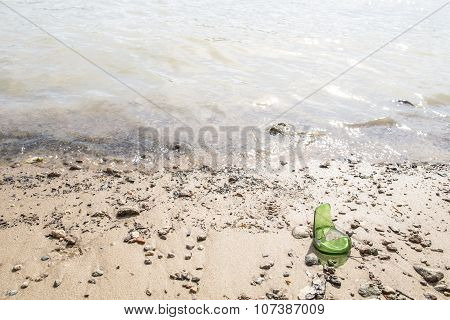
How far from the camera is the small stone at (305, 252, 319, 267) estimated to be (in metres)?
3.46

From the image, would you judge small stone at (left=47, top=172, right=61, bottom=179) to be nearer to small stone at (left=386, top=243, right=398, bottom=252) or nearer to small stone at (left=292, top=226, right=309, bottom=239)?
small stone at (left=292, top=226, right=309, bottom=239)

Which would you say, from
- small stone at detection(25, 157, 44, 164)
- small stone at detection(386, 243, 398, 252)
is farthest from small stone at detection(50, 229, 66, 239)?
small stone at detection(386, 243, 398, 252)

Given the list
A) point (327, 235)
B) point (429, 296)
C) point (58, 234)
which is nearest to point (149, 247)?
point (58, 234)

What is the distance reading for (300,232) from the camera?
3.85m

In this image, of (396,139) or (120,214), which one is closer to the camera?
(120,214)

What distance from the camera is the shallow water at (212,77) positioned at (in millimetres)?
6098

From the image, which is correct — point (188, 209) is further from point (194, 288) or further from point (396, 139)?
point (396, 139)

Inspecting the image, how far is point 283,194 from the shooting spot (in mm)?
4570

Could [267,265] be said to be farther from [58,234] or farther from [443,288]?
[58,234]

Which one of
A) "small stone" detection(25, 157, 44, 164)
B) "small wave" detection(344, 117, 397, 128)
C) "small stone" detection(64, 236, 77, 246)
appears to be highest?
"small wave" detection(344, 117, 397, 128)

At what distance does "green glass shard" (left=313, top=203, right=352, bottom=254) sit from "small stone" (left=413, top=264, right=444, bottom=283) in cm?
70

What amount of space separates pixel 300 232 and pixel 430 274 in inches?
51.5
